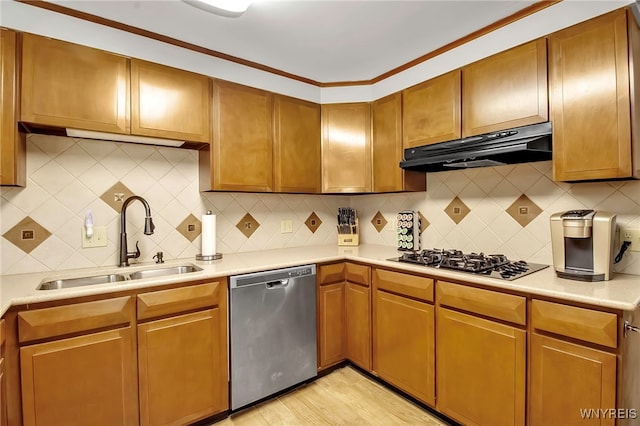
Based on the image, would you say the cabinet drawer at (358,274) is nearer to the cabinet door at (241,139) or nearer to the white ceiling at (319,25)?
the cabinet door at (241,139)

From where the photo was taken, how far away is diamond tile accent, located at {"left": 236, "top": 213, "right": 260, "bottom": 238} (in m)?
2.65

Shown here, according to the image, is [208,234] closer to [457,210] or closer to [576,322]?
[457,210]

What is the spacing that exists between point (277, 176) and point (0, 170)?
62.2 inches

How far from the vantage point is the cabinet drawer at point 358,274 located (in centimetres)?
231

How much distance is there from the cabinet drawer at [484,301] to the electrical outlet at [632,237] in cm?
72

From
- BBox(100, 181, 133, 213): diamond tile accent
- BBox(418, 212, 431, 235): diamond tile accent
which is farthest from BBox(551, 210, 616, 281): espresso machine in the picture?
BBox(100, 181, 133, 213): diamond tile accent

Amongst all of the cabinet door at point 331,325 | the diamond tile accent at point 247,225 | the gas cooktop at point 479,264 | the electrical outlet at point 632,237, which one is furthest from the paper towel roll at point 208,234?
the electrical outlet at point 632,237

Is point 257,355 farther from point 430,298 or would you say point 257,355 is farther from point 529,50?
point 529,50

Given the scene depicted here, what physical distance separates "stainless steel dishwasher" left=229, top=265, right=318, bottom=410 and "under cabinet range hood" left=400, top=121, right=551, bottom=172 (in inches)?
44.9

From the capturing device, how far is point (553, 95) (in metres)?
1.70

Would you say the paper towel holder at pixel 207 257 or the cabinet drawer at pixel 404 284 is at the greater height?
the paper towel holder at pixel 207 257

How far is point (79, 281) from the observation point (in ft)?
6.03
